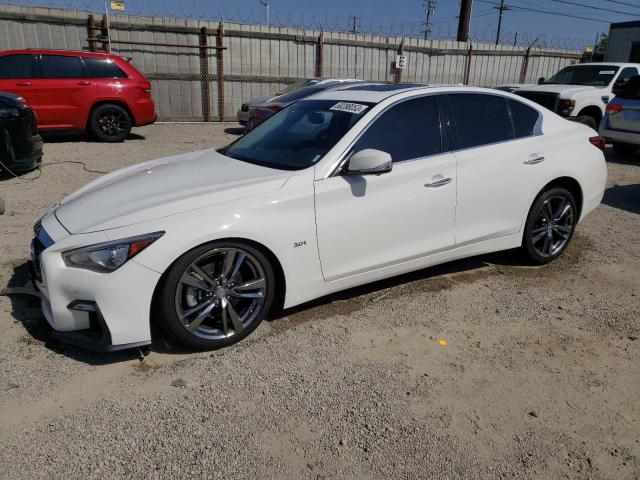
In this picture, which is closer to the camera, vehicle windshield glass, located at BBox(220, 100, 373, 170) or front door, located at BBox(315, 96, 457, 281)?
front door, located at BBox(315, 96, 457, 281)

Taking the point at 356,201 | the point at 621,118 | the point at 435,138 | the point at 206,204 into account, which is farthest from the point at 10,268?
the point at 621,118

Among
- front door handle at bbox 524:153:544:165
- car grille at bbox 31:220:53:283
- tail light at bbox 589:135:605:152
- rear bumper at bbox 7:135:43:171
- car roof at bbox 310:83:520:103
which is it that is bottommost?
rear bumper at bbox 7:135:43:171

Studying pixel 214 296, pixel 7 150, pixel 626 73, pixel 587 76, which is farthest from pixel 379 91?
pixel 626 73

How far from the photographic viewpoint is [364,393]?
9.80 feet

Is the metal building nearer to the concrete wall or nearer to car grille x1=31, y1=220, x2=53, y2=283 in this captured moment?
the concrete wall

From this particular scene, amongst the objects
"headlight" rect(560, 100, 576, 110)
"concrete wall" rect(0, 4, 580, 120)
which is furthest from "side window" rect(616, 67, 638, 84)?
"concrete wall" rect(0, 4, 580, 120)

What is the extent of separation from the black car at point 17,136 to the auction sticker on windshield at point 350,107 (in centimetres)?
511

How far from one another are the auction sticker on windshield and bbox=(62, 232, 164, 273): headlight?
177 cm

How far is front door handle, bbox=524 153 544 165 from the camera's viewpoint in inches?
176

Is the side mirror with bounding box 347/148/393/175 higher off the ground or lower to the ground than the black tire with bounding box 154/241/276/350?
higher

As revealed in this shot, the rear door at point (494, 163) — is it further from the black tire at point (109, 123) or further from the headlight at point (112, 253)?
the black tire at point (109, 123)

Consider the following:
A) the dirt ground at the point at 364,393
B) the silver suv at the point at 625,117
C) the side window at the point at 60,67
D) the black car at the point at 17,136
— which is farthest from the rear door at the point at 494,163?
the side window at the point at 60,67

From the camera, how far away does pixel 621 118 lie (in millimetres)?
9883

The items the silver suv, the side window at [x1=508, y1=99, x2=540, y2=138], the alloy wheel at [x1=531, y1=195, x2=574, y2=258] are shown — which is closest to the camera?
the side window at [x1=508, y1=99, x2=540, y2=138]
